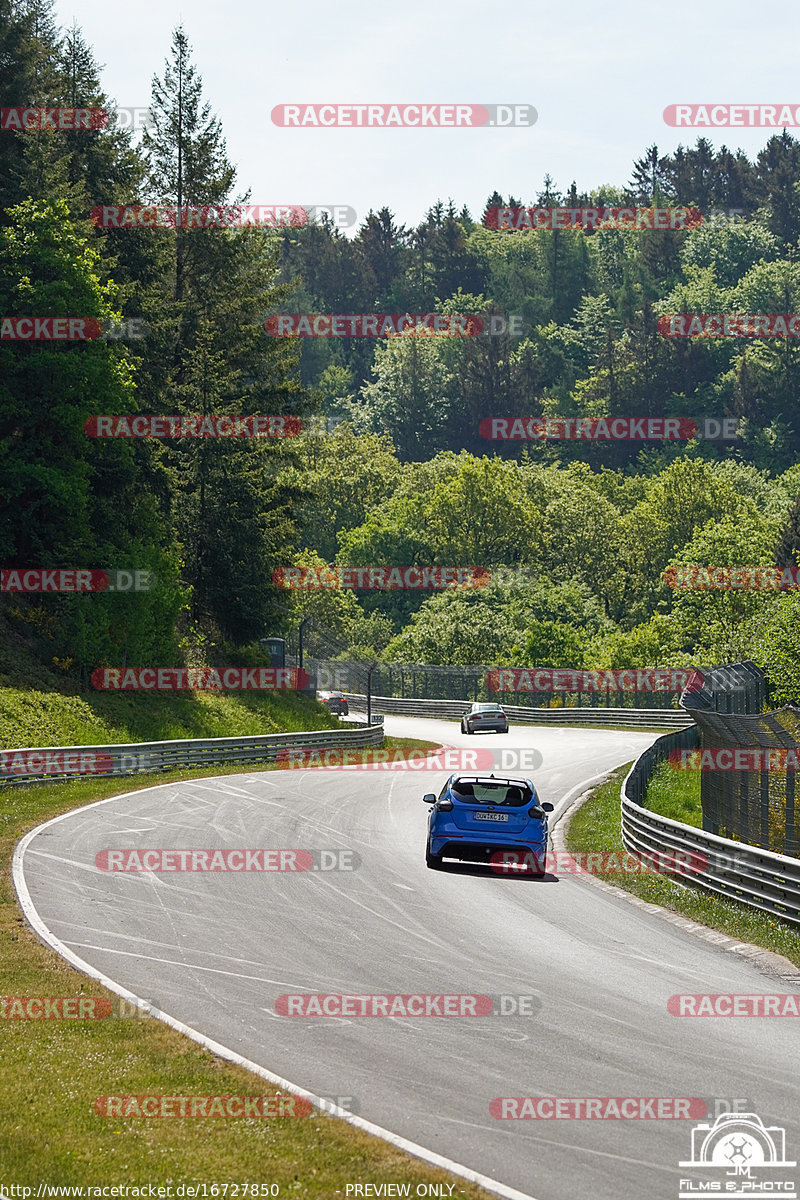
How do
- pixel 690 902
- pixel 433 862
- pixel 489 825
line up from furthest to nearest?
pixel 433 862, pixel 489 825, pixel 690 902

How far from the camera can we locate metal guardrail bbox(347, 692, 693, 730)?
66500 millimetres

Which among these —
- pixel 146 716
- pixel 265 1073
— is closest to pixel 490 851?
pixel 265 1073

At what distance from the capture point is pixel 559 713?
71.1 metres

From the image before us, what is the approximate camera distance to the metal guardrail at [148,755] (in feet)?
109

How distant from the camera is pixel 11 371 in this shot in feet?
152

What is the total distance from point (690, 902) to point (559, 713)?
5260 cm

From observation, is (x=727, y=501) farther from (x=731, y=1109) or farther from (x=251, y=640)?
(x=731, y=1109)
